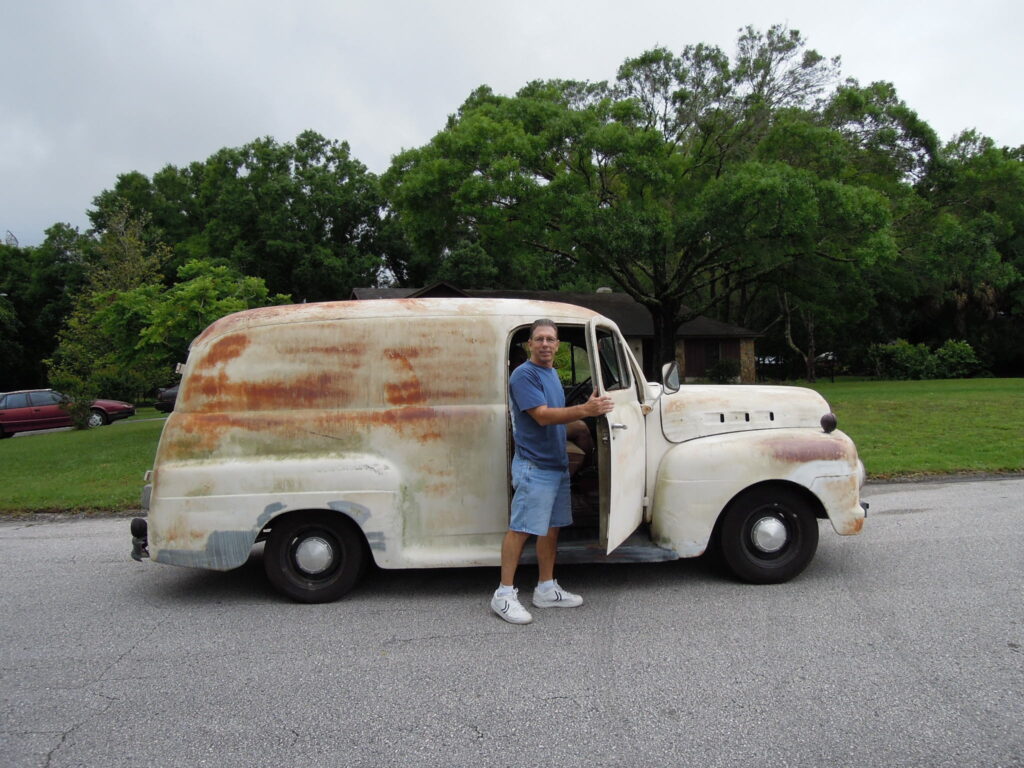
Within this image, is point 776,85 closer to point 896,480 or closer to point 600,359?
point 896,480

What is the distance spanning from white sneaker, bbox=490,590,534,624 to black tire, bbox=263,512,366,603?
1.07 m

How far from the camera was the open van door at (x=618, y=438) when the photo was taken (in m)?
4.41

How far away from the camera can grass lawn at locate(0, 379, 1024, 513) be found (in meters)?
9.39

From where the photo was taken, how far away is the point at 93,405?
74.8ft

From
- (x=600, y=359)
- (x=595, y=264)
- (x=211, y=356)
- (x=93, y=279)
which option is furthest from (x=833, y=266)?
(x=93, y=279)

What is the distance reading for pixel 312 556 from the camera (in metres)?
4.84

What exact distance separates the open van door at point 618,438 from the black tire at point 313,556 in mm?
1760

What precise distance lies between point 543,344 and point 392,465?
54.3 inches

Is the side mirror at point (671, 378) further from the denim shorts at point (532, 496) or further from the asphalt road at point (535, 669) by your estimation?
the asphalt road at point (535, 669)

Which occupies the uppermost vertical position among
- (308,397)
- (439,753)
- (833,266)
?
(833,266)

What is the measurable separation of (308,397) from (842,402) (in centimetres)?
1861

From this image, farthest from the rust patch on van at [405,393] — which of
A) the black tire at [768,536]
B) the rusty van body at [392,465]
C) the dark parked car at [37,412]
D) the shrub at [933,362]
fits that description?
the shrub at [933,362]

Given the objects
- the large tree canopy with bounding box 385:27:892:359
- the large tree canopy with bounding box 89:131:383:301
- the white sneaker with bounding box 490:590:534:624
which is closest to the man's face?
the white sneaker with bounding box 490:590:534:624

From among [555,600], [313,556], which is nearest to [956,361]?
[555,600]
